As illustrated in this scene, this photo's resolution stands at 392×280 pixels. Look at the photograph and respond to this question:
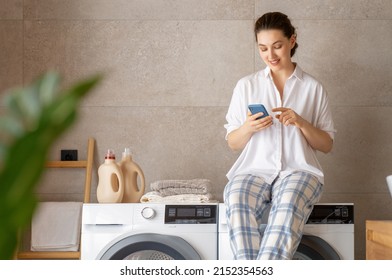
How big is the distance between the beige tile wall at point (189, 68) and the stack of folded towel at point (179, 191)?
16.2 inches

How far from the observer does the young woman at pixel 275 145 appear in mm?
2566

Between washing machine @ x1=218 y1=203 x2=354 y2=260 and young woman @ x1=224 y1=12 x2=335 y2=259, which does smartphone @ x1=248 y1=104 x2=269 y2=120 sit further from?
washing machine @ x1=218 y1=203 x2=354 y2=260

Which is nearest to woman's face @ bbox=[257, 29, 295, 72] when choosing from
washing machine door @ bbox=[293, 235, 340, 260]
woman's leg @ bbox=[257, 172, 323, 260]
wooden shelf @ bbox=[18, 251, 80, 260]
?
woman's leg @ bbox=[257, 172, 323, 260]

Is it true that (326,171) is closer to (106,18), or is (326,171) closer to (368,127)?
(368,127)

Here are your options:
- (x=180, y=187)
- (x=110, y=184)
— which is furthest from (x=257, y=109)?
(x=110, y=184)

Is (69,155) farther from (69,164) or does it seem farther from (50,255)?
(50,255)

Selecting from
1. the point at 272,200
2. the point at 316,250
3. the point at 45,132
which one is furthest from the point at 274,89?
the point at 45,132

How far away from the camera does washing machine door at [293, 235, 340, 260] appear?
8.95 ft

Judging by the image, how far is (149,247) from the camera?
2.74m

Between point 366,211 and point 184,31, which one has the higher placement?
point 184,31

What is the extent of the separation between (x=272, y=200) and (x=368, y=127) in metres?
0.90

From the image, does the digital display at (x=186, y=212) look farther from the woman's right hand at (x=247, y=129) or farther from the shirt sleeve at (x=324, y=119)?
the shirt sleeve at (x=324, y=119)

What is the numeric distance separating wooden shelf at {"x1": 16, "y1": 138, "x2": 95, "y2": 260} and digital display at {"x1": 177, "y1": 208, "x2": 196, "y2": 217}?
588 millimetres

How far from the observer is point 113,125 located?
3.37m
